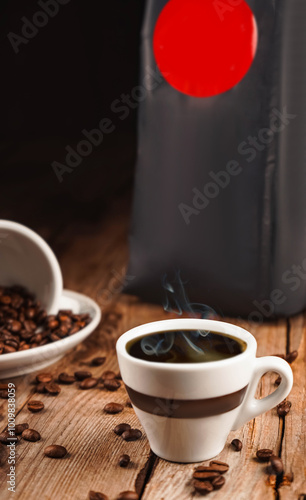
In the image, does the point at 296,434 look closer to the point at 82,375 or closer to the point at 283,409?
the point at 283,409

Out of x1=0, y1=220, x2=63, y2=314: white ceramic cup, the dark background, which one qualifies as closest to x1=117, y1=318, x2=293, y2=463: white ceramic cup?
x1=0, y1=220, x2=63, y2=314: white ceramic cup

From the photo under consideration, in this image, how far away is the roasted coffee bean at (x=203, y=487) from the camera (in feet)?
2.81

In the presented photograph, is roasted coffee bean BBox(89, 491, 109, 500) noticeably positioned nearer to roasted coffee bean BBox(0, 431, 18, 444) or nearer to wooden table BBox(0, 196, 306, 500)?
wooden table BBox(0, 196, 306, 500)

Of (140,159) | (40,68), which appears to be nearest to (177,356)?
(140,159)

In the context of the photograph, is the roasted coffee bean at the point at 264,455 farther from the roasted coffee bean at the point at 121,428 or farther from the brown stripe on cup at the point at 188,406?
the roasted coffee bean at the point at 121,428

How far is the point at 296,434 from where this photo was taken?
3.35ft

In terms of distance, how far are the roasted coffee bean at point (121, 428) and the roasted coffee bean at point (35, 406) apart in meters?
0.15

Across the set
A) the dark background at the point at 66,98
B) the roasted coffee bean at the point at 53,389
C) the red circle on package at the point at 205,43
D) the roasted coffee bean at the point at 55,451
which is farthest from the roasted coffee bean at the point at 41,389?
the dark background at the point at 66,98

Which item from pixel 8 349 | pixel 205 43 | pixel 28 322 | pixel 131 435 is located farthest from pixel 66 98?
pixel 131 435

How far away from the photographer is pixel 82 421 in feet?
3.52

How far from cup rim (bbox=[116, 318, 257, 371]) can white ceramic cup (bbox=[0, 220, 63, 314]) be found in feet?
1.35

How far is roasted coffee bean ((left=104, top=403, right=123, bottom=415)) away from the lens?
109 centimetres

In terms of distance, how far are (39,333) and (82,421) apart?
0.26 metres

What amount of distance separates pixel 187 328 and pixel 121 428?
0.64ft
